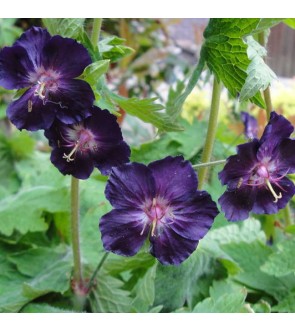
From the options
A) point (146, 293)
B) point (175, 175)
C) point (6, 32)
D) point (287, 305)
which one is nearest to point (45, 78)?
point (175, 175)

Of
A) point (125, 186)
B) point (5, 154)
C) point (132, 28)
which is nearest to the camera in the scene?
point (125, 186)

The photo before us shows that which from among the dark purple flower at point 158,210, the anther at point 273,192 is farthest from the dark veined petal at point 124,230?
the anther at point 273,192

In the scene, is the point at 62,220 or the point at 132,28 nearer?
the point at 62,220

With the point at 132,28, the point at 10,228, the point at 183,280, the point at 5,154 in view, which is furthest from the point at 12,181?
the point at 132,28

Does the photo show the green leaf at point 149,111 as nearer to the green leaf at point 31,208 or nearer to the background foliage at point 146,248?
the background foliage at point 146,248

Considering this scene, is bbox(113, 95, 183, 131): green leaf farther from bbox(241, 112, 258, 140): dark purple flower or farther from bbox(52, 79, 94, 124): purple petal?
bbox(241, 112, 258, 140): dark purple flower

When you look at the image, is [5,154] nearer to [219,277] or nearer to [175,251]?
[219,277]
